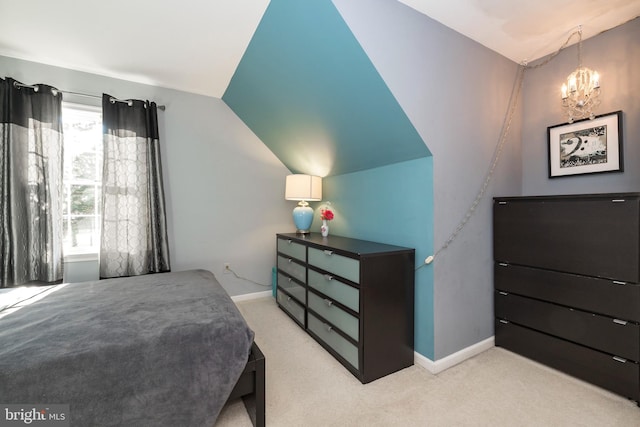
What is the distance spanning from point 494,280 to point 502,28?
1914 mm

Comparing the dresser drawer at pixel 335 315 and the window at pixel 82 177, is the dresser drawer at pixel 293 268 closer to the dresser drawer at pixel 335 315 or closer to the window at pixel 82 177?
the dresser drawer at pixel 335 315

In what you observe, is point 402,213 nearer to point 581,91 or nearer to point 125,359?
point 581,91

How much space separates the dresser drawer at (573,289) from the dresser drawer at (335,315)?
4.31 feet

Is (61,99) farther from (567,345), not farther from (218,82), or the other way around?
(567,345)

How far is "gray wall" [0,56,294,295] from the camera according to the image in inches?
112

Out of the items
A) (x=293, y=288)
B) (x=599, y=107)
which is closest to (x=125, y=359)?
(x=293, y=288)

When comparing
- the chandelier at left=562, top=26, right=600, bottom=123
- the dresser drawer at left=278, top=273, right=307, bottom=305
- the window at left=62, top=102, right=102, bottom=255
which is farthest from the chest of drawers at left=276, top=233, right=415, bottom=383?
the window at left=62, top=102, right=102, bottom=255

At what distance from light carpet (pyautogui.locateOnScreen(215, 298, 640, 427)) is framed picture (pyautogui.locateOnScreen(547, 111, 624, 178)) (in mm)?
1518

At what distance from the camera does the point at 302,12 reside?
1625mm

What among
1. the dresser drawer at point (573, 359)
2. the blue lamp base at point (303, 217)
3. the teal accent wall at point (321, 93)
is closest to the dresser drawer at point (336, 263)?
the blue lamp base at point (303, 217)

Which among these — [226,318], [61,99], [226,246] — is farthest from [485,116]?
[61,99]

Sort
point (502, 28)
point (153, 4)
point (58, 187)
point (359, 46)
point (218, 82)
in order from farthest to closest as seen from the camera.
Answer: point (218, 82) → point (58, 187) → point (502, 28) → point (153, 4) → point (359, 46)

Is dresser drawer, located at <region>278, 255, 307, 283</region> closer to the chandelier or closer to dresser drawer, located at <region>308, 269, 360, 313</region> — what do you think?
dresser drawer, located at <region>308, 269, 360, 313</region>

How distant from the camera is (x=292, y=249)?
268 centimetres
